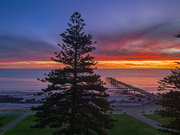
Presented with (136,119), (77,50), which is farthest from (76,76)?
(136,119)

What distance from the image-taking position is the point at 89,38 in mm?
11945

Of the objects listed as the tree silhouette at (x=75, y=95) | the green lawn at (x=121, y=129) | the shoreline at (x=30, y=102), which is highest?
the tree silhouette at (x=75, y=95)

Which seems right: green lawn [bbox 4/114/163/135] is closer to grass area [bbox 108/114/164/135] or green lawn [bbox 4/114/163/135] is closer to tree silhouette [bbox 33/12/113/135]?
grass area [bbox 108/114/164/135]

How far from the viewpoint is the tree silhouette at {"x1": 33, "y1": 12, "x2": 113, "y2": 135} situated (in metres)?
10.7

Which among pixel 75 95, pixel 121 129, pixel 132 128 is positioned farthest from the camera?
pixel 132 128

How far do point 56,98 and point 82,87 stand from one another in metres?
2.51

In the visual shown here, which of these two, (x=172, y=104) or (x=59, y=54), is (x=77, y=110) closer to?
(x=59, y=54)

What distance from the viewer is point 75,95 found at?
1126 cm

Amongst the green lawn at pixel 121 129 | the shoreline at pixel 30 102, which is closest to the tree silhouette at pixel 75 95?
the green lawn at pixel 121 129

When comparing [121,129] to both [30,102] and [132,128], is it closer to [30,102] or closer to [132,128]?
[132,128]

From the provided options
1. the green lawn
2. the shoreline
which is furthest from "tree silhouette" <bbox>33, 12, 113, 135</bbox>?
the shoreline

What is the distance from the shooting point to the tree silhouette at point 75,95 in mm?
10742

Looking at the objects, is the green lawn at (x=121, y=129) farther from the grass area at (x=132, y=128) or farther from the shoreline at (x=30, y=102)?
the shoreline at (x=30, y=102)

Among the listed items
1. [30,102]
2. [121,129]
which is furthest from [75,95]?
[30,102]
